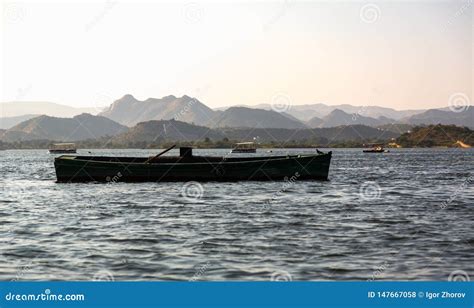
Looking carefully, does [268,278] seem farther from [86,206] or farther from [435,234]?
[86,206]

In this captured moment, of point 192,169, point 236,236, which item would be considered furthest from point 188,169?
point 236,236

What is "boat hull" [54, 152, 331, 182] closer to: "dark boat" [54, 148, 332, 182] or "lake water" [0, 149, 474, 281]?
"dark boat" [54, 148, 332, 182]

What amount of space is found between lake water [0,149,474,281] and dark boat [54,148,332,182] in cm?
762

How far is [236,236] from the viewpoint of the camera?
23.1 meters

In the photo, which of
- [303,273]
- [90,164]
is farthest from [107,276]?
[90,164]

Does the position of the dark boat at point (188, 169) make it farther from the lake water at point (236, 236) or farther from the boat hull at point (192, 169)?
the lake water at point (236, 236)

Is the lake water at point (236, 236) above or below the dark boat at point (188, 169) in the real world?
below

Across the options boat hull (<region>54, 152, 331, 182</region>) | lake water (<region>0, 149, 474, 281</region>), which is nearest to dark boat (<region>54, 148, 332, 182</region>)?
boat hull (<region>54, 152, 331, 182</region>)

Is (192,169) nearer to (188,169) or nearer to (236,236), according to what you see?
(188,169)

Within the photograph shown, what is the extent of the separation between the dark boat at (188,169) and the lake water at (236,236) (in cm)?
762

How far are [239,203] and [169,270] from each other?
1938cm

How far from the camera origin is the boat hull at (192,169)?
5069cm

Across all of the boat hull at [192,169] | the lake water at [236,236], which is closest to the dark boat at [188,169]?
the boat hull at [192,169]

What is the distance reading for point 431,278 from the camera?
16266mm
